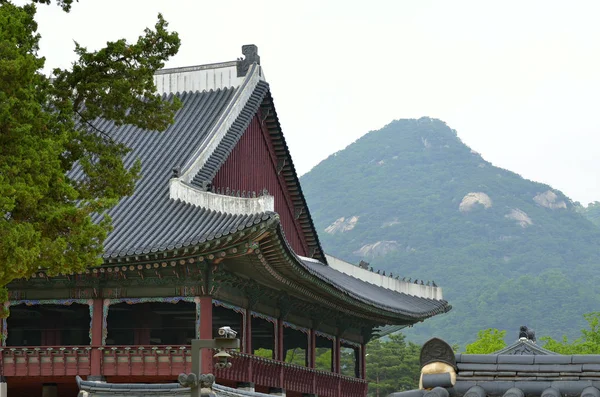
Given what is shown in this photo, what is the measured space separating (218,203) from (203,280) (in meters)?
1.83

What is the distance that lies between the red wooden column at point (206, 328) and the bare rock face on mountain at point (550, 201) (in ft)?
558

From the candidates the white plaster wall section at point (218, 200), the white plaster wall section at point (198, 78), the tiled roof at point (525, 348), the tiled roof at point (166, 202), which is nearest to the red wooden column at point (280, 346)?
the tiled roof at point (166, 202)

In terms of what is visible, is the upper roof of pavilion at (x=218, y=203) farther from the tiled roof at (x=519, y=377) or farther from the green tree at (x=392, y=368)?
the green tree at (x=392, y=368)

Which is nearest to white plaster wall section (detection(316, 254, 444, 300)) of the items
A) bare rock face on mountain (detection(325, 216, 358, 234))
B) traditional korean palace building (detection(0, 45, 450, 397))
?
traditional korean palace building (detection(0, 45, 450, 397))

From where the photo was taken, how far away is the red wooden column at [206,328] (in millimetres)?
26406

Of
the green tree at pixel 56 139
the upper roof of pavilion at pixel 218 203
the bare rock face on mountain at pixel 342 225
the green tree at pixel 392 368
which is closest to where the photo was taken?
the green tree at pixel 56 139

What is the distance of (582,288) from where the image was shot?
486 feet

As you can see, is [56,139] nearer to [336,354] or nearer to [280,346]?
[280,346]

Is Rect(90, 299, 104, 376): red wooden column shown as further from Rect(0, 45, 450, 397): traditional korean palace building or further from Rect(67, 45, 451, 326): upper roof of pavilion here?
Rect(67, 45, 451, 326): upper roof of pavilion

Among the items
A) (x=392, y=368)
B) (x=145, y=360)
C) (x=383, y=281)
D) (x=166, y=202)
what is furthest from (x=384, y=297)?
(x=392, y=368)

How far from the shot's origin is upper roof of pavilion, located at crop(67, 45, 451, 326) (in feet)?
84.5

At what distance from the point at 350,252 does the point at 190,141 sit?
149 m

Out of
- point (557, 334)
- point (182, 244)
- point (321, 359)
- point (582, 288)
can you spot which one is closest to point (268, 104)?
point (182, 244)

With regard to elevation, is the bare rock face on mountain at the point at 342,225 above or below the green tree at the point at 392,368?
above
